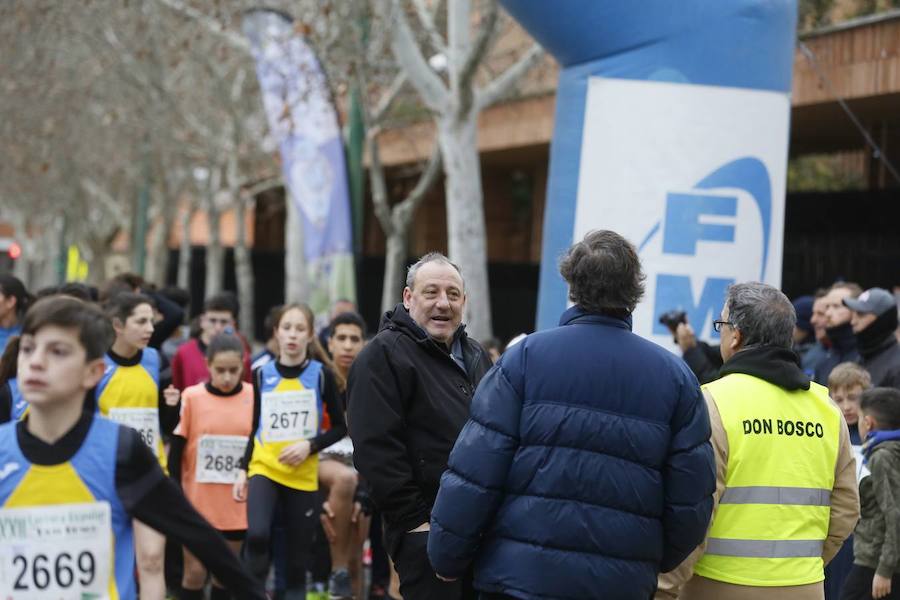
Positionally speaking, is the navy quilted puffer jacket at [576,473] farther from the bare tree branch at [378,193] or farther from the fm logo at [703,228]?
the bare tree branch at [378,193]

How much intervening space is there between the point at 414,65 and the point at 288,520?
24.8 feet

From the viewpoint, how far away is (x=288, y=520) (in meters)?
8.19

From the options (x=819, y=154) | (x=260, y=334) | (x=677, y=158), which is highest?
(x=819, y=154)

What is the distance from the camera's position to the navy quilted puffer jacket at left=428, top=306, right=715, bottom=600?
161 inches

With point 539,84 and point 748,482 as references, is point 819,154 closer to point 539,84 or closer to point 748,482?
point 539,84

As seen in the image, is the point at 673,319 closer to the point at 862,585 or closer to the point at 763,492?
the point at 862,585

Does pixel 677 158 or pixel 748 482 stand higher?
pixel 677 158

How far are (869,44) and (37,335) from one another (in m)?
13.9

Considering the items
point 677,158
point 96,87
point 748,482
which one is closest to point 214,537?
point 748,482

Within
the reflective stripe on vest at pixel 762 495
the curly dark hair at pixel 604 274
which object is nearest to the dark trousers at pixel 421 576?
the reflective stripe on vest at pixel 762 495

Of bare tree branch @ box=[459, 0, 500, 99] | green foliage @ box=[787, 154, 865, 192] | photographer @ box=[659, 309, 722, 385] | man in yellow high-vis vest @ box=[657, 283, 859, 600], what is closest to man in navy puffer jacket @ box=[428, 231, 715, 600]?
man in yellow high-vis vest @ box=[657, 283, 859, 600]

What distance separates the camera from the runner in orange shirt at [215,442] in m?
8.43

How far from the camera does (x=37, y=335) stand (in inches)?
147

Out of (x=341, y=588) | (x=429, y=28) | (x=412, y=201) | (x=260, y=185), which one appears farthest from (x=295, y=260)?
(x=341, y=588)
